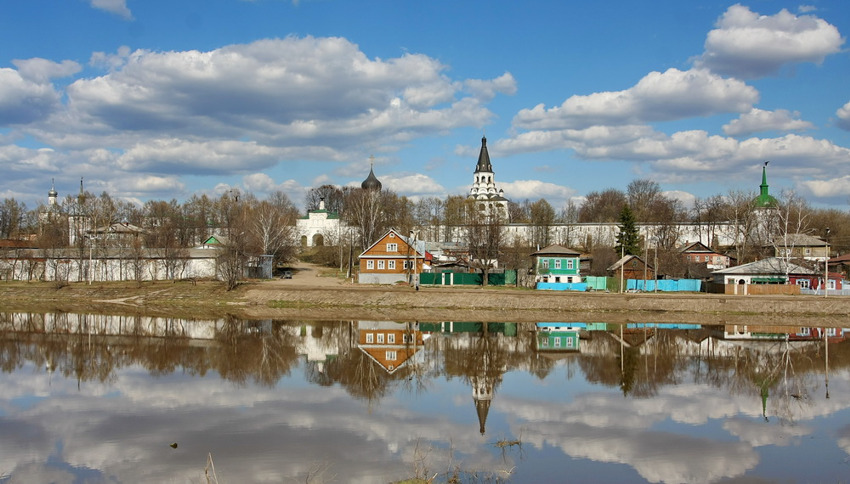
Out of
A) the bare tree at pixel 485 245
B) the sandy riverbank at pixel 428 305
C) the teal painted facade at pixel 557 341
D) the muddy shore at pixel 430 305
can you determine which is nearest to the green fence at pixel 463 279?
the bare tree at pixel 485 245

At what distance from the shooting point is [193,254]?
68.2 m

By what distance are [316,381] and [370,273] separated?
126 ft

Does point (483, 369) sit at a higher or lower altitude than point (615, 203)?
lower

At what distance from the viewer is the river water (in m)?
14.7

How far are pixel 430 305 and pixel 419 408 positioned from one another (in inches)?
1172

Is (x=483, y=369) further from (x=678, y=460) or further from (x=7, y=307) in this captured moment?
(x=7, y=307)

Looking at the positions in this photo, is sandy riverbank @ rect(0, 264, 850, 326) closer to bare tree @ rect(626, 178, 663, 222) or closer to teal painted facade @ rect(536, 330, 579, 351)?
teal painted facade @ rect(536, 330, 579, 351)

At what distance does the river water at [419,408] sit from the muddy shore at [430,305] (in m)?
10.2

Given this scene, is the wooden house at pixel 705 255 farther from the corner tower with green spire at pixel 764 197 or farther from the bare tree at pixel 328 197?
the bare tree at pixel 328 197

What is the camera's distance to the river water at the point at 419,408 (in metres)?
14.7

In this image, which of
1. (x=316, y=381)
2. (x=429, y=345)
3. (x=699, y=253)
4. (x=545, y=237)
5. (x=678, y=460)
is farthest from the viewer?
(x=545, y=237)

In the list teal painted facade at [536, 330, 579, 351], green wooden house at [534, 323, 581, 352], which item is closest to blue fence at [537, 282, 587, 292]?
green wooden house at [534, 323, 581, 352]

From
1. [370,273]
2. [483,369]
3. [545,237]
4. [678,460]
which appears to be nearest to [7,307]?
[370,273]

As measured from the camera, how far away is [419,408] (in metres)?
20.0
